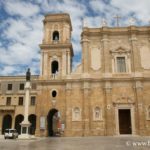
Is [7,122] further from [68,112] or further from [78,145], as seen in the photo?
[78,145]

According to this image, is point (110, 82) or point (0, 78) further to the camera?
point (0, 78)

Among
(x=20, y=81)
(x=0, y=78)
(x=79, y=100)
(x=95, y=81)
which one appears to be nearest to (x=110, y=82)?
(x=95, y=81)

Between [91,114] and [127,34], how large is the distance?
11.7 meters

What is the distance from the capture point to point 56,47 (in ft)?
110

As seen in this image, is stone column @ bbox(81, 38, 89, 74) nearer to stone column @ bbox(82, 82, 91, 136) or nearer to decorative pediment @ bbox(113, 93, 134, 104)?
stone column @ bbox(82, 82, 91, 136)

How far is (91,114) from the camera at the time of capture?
98.8ft

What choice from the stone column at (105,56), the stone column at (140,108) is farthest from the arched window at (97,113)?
the stone column at (105,56)

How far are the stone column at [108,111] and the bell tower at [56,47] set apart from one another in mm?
5529

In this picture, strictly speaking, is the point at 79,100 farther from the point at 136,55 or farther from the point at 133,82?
the point at 136,55

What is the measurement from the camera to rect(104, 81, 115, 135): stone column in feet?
96.1

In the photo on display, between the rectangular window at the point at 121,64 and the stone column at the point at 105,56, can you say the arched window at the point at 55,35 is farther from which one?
the rectangular window at the point at 121,64

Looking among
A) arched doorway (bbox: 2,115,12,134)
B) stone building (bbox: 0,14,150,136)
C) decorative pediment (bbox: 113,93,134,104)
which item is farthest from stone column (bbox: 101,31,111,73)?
arched doorway (bbox: 2,115,12,134)

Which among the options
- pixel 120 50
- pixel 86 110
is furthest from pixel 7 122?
pixel 120 50

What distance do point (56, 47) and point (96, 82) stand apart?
728cm
